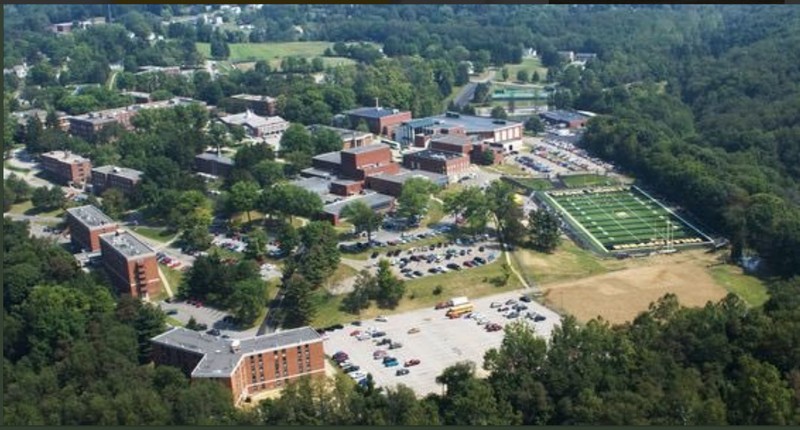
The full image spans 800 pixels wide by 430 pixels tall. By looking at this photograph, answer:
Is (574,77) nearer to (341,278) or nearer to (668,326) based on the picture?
(341,278)

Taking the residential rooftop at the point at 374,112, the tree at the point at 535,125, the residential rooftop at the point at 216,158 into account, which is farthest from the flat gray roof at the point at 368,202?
the tree at the point at 535,125

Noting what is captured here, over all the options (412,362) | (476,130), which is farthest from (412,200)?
(476,130)

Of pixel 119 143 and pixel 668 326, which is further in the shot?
pixel 119 143

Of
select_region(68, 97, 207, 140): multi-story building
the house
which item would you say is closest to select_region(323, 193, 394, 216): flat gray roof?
select_region(68, 97, 207, 140): multi-story building

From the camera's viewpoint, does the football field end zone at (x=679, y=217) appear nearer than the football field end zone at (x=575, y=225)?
No

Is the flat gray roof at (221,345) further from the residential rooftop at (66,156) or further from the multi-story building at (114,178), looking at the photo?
the residential rooftop at (66,156)

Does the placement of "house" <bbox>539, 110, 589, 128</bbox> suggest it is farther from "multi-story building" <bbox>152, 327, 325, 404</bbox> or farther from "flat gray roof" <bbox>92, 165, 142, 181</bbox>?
"multi-story building" <bbox>152, 327, 325, 404</bbox>

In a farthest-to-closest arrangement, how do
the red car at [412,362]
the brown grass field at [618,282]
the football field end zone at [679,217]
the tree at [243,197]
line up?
the tree at [243,197] < the football field end zone at [679,217] < the brown grass field at [618,282] < the red car at [412,362]

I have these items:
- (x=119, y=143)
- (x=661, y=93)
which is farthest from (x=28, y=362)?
(x=661, y=93)
